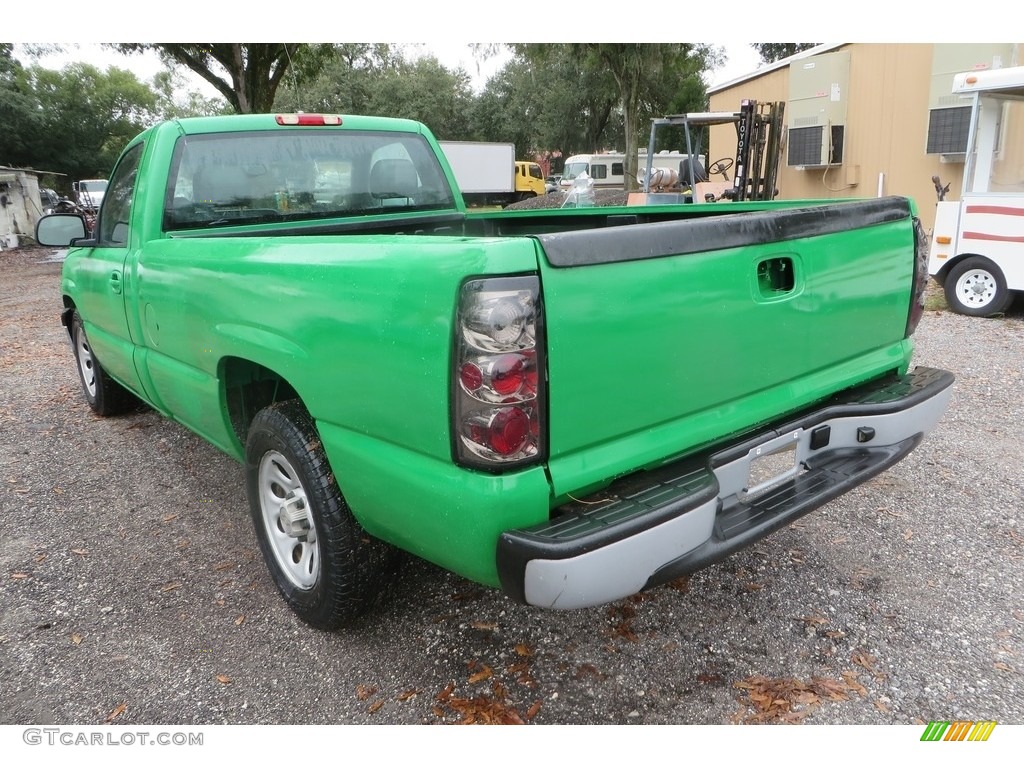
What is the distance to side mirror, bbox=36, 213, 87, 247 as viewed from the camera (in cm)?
410

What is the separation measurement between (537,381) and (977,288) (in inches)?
316

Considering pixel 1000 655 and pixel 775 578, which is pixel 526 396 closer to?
pixel 775 578

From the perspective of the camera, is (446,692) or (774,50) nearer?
(446,692)

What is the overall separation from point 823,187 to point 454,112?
1244 inches

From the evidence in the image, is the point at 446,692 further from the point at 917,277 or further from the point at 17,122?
the point at 17,122

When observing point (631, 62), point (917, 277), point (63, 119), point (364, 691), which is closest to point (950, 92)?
point (917, 277)

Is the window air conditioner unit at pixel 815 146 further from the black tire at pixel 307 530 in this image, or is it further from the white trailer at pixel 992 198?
the black tire at pixel 307 530

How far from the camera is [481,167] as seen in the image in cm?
2512

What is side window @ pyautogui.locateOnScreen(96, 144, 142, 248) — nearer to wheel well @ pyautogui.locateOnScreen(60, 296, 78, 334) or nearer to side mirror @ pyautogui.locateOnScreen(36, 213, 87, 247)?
side mirror @ pyautogui.locateOnScreen(36, 213, 87, 247)

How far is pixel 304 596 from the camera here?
2.68 m

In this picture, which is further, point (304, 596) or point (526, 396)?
point (304, 596)

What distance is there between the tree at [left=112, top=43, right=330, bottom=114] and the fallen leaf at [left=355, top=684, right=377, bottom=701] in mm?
19721

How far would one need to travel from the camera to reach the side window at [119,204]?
146 inches

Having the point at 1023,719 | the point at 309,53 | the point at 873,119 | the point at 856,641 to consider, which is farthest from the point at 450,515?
the point at 309,53
